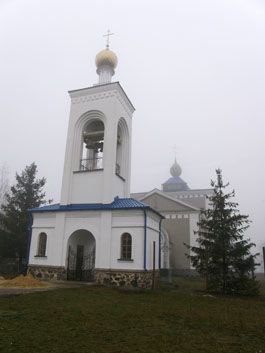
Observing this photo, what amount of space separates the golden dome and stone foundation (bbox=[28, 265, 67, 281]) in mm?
12348

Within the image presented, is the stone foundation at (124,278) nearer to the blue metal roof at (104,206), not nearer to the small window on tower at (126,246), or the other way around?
the small window on tower at (126,246)

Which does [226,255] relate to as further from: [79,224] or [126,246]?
[79,224]

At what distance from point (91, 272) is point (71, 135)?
7.70 metres

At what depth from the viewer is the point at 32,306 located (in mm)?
8445

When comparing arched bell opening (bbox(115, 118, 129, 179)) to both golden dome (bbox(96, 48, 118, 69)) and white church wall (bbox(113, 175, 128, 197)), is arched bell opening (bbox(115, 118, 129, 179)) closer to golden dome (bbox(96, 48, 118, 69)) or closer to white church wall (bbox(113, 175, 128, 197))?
white church wall (bbox(113, 175, 128, 197))

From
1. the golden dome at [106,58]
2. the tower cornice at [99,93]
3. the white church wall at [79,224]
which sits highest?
the golden dome at [106,58]

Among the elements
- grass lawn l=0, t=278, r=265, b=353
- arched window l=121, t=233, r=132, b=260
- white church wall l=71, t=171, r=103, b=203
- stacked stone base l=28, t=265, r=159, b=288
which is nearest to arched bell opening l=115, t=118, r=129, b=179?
white church wall l=71, t=171, r=103, b=203

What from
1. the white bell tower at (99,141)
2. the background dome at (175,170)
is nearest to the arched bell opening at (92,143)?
the white bell tower at (99,141)

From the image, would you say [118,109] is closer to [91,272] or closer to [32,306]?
[91,272]

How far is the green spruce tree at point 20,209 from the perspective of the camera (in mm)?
21984

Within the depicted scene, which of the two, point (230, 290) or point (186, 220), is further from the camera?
point (186, 220)

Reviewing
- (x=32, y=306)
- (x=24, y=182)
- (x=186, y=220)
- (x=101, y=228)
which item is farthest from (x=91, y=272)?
(x=186, y=220)

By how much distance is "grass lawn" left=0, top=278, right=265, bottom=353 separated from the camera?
526 cm

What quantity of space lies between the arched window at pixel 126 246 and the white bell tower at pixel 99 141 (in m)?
2.09
